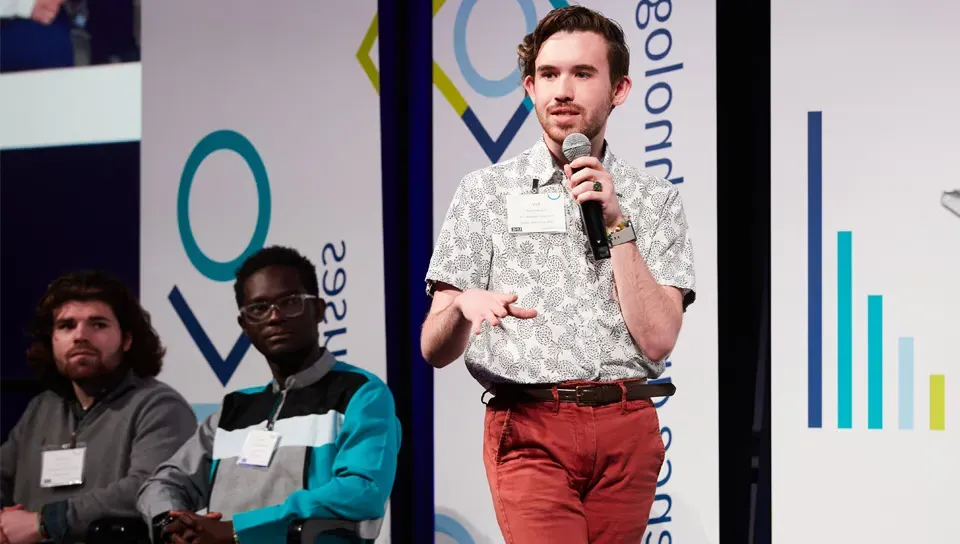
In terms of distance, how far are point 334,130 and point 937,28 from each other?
2.15 meters

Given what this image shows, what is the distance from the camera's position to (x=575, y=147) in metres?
2.22

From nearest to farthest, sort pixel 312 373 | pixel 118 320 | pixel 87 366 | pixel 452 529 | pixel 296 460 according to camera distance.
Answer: pixel 296 460 → pixel 312 373 → pixel 452 529 → pixel 87 366 → pixel 118 320

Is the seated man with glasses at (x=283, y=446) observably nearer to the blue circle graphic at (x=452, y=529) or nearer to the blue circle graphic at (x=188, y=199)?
the blue circle graphic at (x=188, y=199)

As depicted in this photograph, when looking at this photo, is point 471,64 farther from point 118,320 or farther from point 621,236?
point 621,236

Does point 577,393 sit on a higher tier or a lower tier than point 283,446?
higher

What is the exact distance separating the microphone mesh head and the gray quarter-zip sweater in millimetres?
2357

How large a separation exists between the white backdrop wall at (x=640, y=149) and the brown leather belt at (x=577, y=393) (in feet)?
4.40

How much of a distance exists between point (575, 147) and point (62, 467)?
8.95 ft

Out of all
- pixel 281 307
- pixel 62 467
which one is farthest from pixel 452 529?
pixel 62 467

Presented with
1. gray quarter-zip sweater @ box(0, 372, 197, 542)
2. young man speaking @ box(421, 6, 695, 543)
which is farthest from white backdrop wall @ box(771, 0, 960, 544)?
gray quarter-zip sweater @ box(0, 372, 197, 542)

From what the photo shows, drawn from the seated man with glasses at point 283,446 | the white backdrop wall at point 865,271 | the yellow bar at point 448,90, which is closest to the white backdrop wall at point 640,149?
the yellow bar at point 448,90

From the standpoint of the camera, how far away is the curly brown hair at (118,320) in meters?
4.20

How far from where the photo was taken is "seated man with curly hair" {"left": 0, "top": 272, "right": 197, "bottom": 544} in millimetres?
3885

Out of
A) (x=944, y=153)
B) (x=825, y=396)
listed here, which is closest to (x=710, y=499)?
(x=825, y=396)
